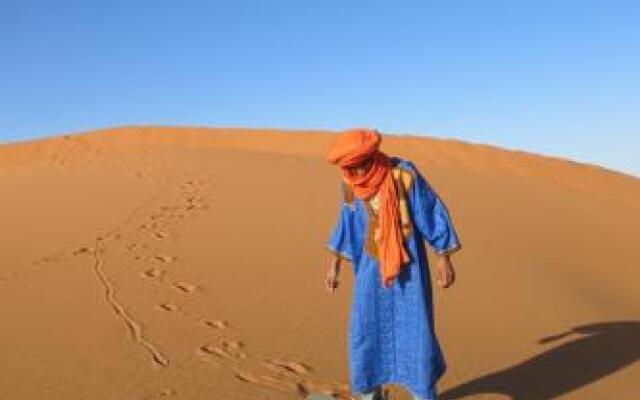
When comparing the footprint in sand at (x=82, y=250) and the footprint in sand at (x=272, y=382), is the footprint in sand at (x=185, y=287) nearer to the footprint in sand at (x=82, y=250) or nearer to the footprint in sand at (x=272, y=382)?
the footprint in sand at (x=82, y=250)

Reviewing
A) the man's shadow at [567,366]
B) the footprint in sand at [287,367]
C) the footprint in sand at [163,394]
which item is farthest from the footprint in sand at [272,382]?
the man's shadow at [567,366]

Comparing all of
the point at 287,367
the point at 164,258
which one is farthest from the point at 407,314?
the point at 164,258

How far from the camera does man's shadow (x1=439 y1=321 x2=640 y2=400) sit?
17.5 feet

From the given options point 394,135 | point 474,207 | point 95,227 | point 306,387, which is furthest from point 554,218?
point 394,135

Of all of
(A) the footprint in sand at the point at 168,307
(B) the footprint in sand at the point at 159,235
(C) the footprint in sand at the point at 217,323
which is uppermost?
(B) the footprint in sand at the point at 159,235

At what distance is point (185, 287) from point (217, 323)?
1116 mm

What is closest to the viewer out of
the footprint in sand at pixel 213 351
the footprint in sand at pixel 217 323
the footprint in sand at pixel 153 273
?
the footprint in sand at pixel 213 351

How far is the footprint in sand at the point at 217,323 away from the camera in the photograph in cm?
639

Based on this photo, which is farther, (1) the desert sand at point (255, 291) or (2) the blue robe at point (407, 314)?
(1) the desert sand at point (255, 291)

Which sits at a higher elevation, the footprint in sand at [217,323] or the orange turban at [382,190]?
the orange turban at [382,190]

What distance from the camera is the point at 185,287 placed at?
7488 mm

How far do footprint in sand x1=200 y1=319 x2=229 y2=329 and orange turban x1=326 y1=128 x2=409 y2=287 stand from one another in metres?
2.22

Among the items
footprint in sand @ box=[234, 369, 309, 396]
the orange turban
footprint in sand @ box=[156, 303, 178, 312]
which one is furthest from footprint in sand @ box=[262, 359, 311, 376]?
footprint in sand @ box=[156, 303, 178, 312]

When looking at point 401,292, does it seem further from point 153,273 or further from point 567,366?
point 153,273
